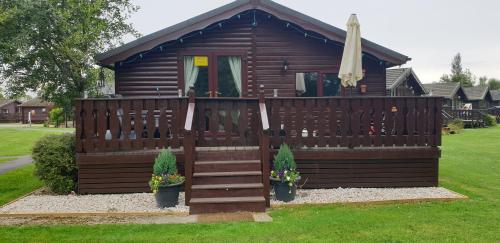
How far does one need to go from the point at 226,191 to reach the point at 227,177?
13.1 inches

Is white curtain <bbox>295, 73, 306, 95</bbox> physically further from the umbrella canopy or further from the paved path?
the paved path

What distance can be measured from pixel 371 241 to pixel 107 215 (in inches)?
160

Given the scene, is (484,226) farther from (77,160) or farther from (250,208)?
(77,160)

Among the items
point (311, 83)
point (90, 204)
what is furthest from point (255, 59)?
point (90, 204)

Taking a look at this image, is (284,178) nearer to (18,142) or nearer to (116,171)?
(116,171)

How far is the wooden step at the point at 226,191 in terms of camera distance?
6879mm

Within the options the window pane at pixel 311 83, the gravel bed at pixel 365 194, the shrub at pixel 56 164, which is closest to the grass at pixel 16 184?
the shrub at pixel 56 164

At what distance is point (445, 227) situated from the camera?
5.67 meters

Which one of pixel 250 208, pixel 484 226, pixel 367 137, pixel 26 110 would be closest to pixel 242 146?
pixel 250 208

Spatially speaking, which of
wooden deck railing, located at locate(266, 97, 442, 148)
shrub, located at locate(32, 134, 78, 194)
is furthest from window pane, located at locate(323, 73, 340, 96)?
shrub, located at locate(32, 134, 78, 194)

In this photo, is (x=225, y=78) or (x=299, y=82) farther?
(x=299, y=82)

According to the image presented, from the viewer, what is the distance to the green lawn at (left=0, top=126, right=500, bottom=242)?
206 inches

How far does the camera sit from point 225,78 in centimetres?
1157

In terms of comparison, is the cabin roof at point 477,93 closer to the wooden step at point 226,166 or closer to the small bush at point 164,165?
the wooden step at point 226,166
